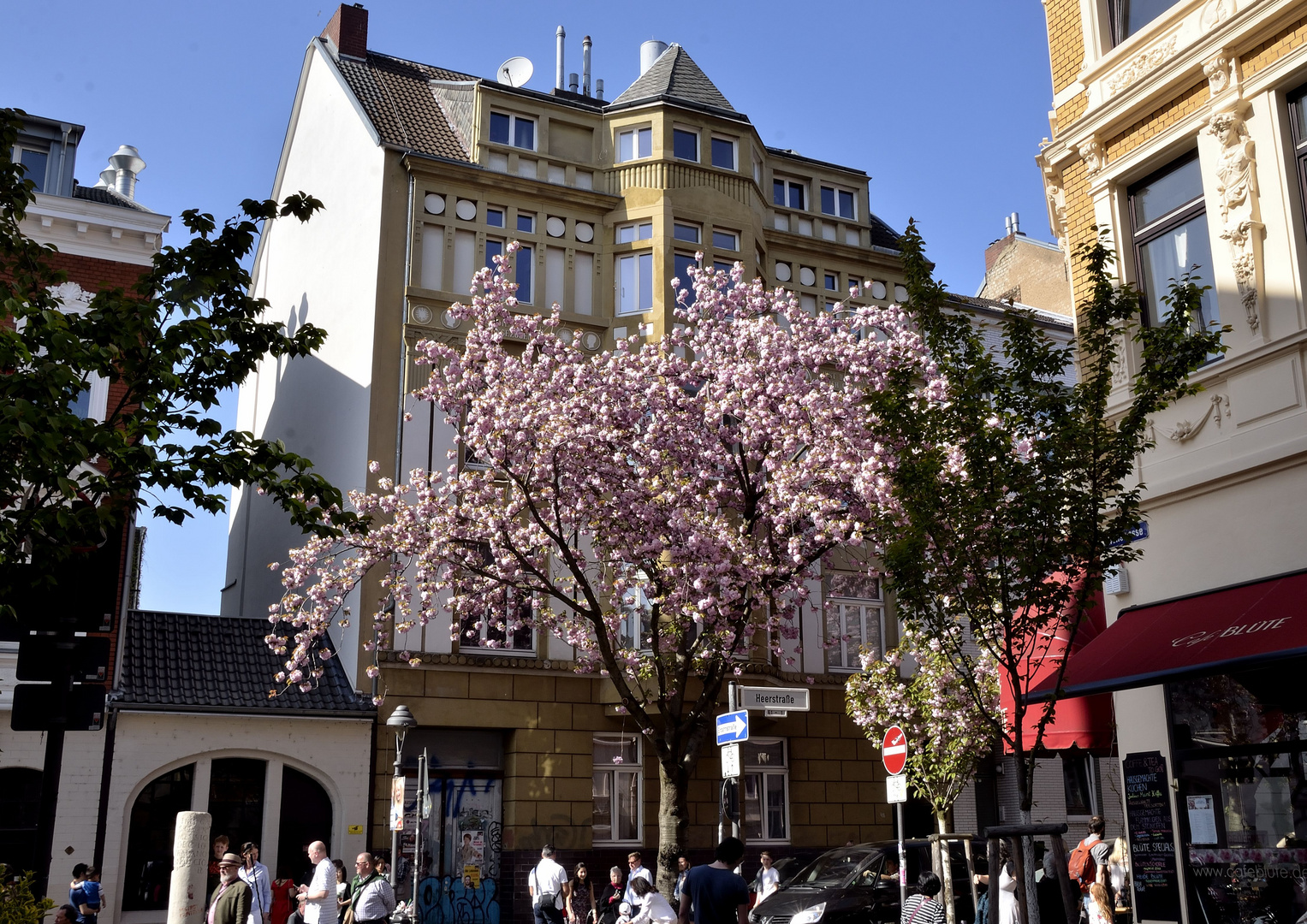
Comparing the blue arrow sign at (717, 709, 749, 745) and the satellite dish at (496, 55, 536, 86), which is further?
the satellite dish at (496, 55, 536, 86)

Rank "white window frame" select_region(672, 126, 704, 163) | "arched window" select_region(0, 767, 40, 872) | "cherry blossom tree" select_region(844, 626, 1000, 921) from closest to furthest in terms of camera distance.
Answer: "arched window" select_region(0, 767, 40, 872), "cherry blossom tree" select_region(844, 626, 1000, 921), "white window frame" select_region(672, 126, 704, 163)

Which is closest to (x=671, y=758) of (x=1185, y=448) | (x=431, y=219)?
(x=1185, y=448)

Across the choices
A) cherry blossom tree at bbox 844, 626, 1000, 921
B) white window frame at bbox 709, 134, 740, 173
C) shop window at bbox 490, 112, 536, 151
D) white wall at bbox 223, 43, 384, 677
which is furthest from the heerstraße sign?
shop window at bbox 490, 112, 536, 151

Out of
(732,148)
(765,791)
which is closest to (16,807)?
(765,791)

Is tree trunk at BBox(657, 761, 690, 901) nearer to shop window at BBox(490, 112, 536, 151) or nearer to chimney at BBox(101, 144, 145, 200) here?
shop window at BBox(490, 112, 536, 151)

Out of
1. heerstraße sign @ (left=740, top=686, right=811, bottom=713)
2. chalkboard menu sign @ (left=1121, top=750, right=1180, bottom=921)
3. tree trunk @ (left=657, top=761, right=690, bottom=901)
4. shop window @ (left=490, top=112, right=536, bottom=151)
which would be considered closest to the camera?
chalkboard menu sign @ (left=1121, top=750, right=1180, bottom=921)

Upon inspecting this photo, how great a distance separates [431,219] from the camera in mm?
28203

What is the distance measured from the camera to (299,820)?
78.9 ft

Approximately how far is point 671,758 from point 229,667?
32.9ft

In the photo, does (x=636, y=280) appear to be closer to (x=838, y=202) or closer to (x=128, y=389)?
(x=838, y=202)

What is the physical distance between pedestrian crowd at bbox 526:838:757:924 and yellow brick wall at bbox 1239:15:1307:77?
9.24m

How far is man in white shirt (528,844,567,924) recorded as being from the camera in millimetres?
19719

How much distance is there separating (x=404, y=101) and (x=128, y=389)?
67.6 ft

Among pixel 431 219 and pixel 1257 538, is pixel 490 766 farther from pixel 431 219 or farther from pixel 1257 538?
pixel 1257 538
